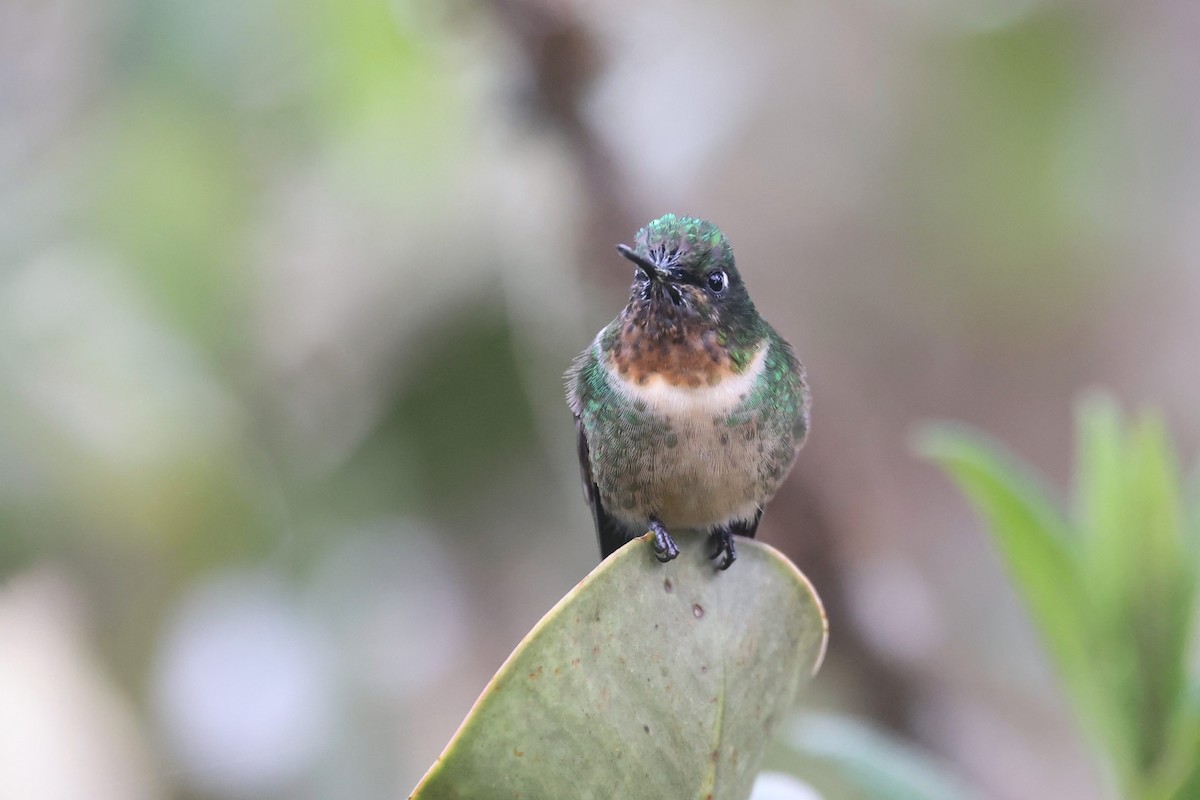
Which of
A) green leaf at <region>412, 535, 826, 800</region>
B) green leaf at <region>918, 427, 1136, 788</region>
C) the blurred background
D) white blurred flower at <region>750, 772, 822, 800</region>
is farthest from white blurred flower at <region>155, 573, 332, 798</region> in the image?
green leaf at <region>412, 535, 826, 800</region>

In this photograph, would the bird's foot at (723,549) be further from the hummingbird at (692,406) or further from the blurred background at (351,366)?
the blurred background at (351,366)

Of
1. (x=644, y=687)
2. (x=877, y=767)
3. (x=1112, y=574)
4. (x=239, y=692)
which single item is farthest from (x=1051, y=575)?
(x=239, y=692)

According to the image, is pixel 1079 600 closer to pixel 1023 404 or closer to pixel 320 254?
pixel 320 254

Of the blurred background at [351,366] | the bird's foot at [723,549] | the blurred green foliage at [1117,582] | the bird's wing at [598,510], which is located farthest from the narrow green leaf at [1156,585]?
the blurred background at [351,366]

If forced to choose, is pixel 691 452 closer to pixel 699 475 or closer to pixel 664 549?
pixel 699 475

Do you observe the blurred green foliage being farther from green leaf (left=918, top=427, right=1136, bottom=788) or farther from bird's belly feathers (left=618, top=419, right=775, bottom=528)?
bird's belly feathers (left=618, top=419, right=775, bottom=528)

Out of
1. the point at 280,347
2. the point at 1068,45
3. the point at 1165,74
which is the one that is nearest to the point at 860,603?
the point at 280,347
